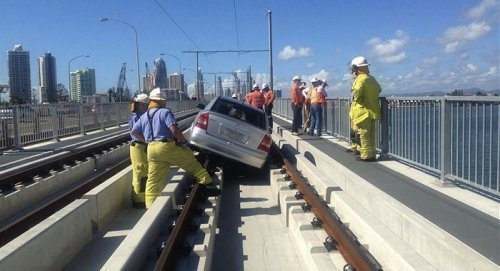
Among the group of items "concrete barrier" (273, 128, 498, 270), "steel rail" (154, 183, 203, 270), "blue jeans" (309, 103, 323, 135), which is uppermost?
"blue jeans" (309, 103, 323, 135)

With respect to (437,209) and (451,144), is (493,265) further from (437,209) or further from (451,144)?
(451,144)

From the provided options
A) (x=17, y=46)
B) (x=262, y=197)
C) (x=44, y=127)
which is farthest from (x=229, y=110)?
(x=17, y=46)

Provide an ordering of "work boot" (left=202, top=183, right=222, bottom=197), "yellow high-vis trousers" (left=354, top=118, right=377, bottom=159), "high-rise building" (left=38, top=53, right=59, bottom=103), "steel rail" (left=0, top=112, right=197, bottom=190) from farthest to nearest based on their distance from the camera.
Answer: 1. "high-rise building" (left=38, top=53, right=59, bottom=103)
2. "steel rail" (left=0, top=112, right=197, bottom=190)
3. "yellow high-vis trousers" (left=354, top=118, right=377, bottom=159)
4. "work boot" (left=202, top=183, right=222, bottom=197)

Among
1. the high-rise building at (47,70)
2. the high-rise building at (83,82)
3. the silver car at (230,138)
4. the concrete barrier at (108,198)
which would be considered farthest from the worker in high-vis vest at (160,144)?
the high-rise building at (83,82)

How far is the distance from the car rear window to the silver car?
0.17 metres

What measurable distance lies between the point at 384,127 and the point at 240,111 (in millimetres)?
2987

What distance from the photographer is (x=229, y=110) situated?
1126 cm

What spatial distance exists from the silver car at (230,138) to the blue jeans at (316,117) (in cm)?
520

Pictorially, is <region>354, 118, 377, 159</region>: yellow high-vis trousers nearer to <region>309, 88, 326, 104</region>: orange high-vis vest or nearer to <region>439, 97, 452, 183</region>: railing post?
<region>439, 97, 452, 183</region>: railing post

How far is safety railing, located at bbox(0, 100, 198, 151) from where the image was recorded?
52.9 ft

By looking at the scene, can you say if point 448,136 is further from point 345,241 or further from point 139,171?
point 139,171

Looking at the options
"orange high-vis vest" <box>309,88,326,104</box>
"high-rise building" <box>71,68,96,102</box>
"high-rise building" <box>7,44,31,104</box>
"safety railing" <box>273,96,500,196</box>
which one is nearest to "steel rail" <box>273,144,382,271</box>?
"safety railing" <box>273,96,500,196</box>

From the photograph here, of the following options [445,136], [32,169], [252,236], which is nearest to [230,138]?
[252,236]

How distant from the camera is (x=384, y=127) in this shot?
10320 mm
